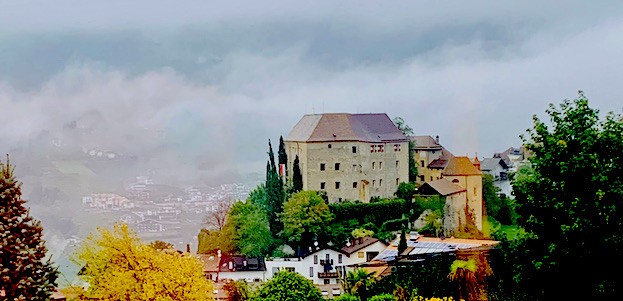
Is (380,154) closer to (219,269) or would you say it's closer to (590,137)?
(219,269)

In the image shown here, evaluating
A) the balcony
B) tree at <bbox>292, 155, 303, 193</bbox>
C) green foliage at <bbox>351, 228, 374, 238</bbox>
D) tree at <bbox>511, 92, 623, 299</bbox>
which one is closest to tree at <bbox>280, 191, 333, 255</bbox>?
green foliage at <bbox>351, 228, 374, 238</bbox>

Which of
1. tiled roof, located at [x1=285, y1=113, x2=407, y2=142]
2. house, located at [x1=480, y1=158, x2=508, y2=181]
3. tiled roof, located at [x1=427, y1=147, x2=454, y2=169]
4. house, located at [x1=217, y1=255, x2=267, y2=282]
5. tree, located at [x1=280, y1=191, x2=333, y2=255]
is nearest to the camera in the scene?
house, located at [x1=217, y1=255, x2=267, y2=282]

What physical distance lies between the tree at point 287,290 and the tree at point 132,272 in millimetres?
3588

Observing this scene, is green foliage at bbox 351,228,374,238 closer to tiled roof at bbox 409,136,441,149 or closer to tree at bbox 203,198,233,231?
tree at bbox 203,198,233,231

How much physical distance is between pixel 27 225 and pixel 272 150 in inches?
638

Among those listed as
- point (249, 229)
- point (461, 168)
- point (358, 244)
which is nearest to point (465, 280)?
point (358, 244)

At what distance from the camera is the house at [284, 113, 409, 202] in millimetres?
22484

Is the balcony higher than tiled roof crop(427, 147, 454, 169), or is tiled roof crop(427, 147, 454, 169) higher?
tiled roof crop(427, 147, 454, 169)

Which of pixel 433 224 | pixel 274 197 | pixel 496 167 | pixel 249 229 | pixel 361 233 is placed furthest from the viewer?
pixel 496 167

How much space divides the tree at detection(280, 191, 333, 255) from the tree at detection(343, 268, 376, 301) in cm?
917

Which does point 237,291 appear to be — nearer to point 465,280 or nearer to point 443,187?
point 465,280

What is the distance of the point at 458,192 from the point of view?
2222 centimetres

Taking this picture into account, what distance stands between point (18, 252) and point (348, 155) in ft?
55.6

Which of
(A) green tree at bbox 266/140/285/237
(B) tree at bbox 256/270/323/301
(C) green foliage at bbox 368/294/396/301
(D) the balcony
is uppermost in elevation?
(A) green tree at bbox 266/140/285/237
